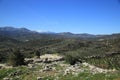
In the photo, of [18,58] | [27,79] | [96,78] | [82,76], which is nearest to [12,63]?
[18,58]

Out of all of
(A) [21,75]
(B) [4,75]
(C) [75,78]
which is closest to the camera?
(C) [75,78]

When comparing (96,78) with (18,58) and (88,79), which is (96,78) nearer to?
(88,79)

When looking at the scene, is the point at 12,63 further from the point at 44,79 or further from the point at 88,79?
the point at 88,79

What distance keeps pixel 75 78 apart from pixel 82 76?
123 cm

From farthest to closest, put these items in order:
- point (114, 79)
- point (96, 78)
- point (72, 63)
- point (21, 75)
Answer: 1. point (72, 63)
2. point (21, 75)
3. point (96, 78)
4. point (114, 79)

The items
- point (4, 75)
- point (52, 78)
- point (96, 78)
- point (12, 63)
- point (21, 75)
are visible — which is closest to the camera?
point (96, 78)

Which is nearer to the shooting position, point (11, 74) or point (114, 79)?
point (114, 79)

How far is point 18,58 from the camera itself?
43.3 meters

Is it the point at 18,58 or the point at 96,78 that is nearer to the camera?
the point at 96,78

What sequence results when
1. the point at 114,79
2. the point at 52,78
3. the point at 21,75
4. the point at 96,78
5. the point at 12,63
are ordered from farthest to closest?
1. the point at 12,63
2. the point at 21,75
3. the point at 52,78
4. the point at 96,78
5. the point at 114,79

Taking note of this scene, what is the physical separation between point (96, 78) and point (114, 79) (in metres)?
2.36

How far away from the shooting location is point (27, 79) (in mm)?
27406

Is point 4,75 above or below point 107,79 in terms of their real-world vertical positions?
below

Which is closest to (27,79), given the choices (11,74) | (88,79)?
(11,74)
